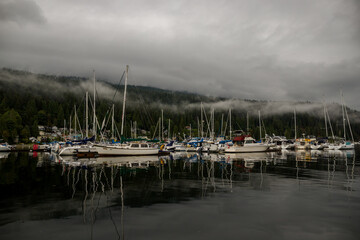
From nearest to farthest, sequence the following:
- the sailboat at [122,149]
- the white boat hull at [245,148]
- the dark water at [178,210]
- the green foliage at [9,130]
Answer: the dark water at [178,210] → the sailboat at [122,149] → the white boat hull at [245,148] → the green foliage at [9,130]

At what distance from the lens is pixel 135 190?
1542 centimetres

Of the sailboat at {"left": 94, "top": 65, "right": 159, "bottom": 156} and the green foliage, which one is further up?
the green foliage

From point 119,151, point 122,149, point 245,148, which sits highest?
point 245,148

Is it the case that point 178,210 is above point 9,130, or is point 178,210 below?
below

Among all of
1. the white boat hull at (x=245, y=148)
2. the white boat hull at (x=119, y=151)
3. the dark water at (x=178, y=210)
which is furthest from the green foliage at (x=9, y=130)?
the dark water at (x=178, y=210)

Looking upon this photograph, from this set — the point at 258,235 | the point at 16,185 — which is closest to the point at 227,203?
the point at 258,235

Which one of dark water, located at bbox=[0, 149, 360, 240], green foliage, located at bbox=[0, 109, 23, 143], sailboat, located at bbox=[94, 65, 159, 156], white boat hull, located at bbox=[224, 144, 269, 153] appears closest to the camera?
dark water, located at bbox=[0, 149, 360, 240]

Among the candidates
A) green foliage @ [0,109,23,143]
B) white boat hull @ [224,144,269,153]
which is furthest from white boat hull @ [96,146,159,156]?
green foliage @ [0,109,23,143]

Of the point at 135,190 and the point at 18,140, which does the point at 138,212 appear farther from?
the point at 18,140

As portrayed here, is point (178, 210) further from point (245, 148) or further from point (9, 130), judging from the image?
point (9, 130)

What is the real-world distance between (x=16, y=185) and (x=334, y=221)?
18.6 meters

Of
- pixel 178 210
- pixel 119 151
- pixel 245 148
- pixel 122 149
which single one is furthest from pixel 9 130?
pixel 178 210

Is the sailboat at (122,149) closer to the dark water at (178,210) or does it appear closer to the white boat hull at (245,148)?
the white boat hull at (245,148)

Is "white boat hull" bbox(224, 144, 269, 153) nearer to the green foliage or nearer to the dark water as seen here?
the dark water
